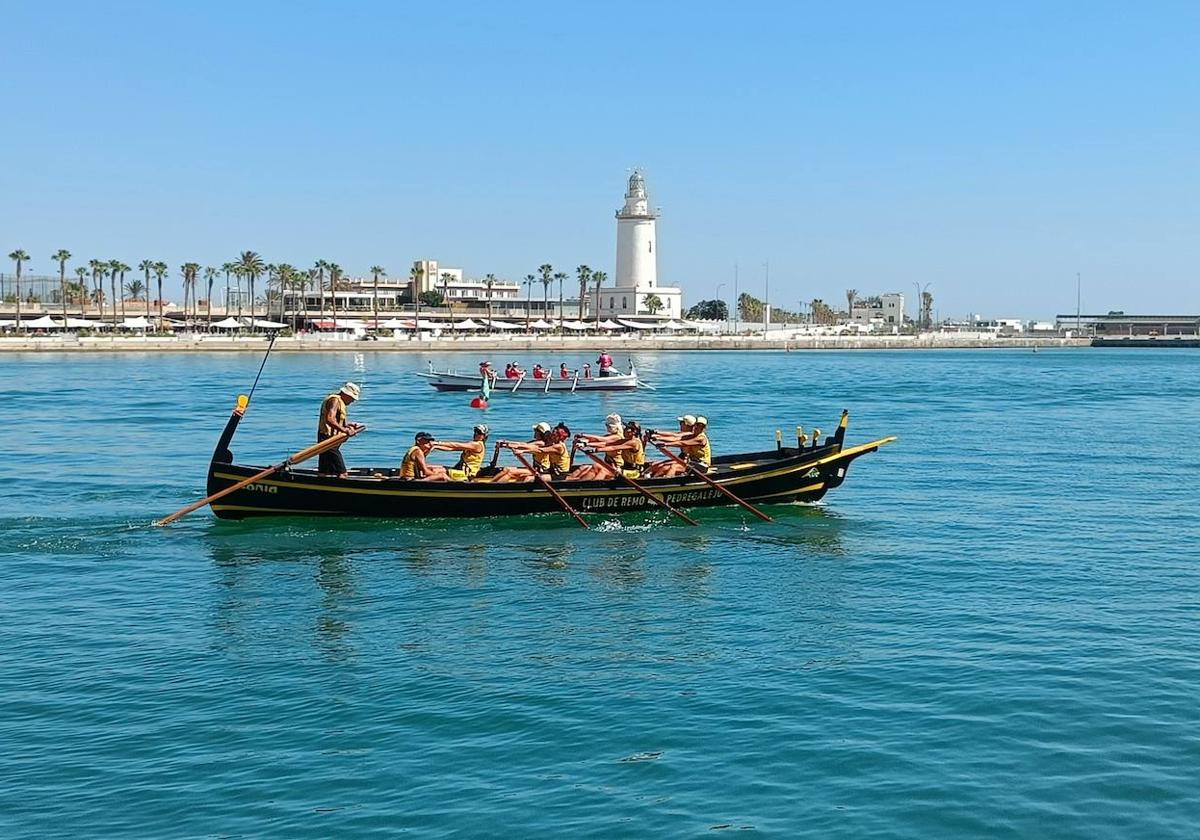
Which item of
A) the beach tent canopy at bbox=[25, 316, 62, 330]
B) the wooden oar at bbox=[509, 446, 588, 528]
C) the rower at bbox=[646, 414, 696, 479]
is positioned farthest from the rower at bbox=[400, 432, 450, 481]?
the beach tent canopy at bbox=[25, 316, 62, 330]

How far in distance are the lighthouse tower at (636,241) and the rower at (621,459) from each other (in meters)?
135

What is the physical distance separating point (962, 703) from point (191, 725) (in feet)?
27.2

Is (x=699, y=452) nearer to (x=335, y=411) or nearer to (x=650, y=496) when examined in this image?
(x=650, y=496)

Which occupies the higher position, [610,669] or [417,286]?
[417,286]

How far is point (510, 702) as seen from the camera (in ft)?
44.7

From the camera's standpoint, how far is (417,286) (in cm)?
16450

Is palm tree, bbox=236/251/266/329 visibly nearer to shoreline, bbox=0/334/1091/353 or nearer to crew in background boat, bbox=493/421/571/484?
shoreline, bbox=0/334/1091/353

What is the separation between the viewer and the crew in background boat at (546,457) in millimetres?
24062

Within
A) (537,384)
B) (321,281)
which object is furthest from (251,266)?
(537,384)

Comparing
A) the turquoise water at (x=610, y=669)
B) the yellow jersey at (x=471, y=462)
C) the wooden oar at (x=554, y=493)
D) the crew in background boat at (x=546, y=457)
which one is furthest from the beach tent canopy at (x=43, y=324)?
the wooden oar at (x=554, y=493)

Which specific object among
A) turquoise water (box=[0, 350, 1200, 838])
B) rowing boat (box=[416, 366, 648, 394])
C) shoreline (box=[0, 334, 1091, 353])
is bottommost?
turquoise water (box=[0, 350, 1200, 838])

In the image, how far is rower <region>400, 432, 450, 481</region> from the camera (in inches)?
920

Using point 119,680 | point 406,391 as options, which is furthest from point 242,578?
point 406,391

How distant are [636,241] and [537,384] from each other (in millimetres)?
92036
